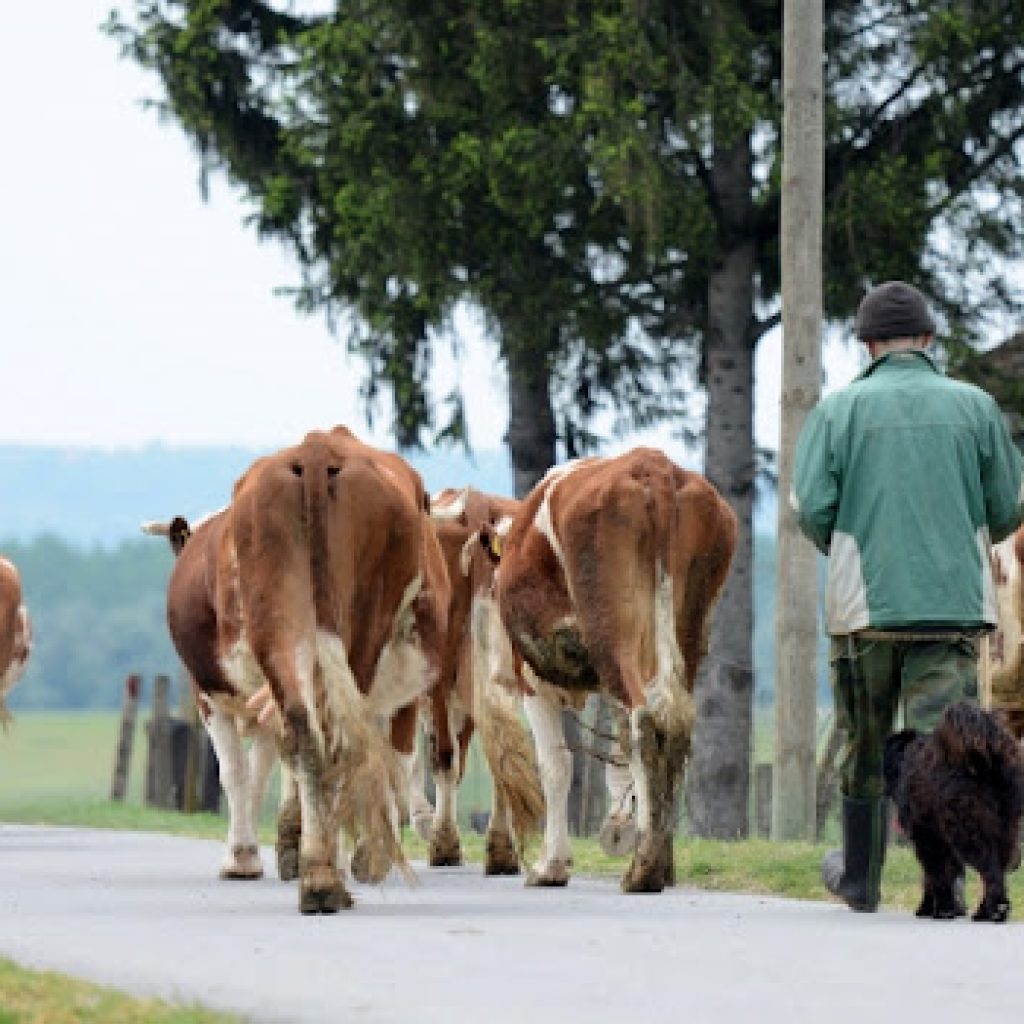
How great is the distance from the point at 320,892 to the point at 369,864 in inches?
53.5

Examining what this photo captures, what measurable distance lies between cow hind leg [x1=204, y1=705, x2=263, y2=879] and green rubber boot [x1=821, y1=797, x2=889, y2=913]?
4.20m

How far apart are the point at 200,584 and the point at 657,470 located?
276cm

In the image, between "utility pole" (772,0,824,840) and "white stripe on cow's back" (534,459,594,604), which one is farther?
"utility pole" (772,0,824,840)

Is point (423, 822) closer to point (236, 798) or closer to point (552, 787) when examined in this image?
point (236, 798)

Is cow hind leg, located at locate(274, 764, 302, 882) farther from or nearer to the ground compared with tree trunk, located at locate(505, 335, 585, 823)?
nearer to the ground

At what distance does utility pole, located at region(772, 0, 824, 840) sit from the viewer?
67.7 ft

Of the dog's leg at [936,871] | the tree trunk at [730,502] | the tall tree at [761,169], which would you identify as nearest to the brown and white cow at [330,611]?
the dog's leg at [936,871]

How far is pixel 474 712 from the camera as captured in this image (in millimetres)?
16547

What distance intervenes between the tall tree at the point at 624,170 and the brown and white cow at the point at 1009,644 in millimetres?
8715

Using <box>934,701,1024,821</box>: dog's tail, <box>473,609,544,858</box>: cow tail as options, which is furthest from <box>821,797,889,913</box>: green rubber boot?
<box>473,609,544,858</box>: cow tail

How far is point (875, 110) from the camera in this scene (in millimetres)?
28875

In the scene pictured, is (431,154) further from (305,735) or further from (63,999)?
(63,999)

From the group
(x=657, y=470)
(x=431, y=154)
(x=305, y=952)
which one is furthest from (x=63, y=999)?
(x=431, y=154)

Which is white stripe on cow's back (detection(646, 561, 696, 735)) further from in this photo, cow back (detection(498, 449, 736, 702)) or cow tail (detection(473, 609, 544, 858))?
cow tail (detection(473, 609, 544, 858))
